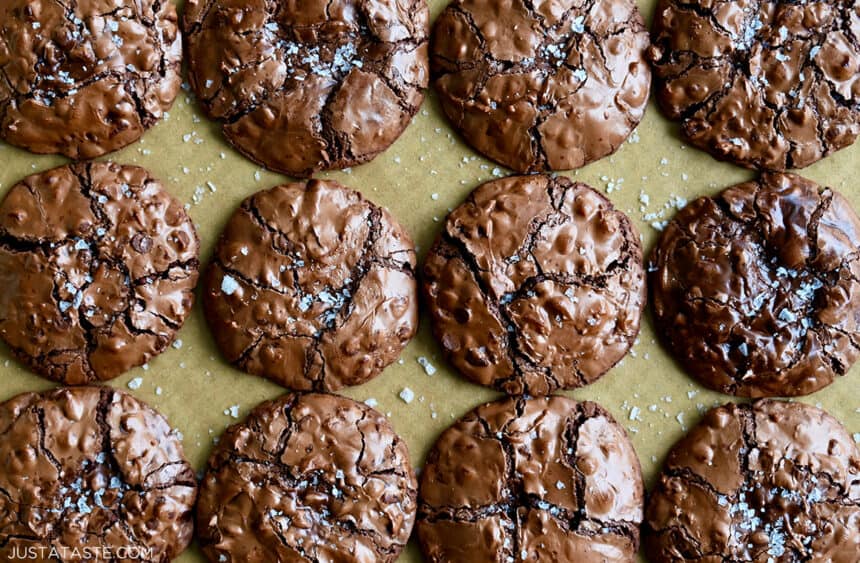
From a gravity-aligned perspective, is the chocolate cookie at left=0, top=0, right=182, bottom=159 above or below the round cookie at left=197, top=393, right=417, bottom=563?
above

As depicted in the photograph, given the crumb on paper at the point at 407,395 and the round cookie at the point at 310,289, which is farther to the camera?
the crumb on paper at the point at 407,395

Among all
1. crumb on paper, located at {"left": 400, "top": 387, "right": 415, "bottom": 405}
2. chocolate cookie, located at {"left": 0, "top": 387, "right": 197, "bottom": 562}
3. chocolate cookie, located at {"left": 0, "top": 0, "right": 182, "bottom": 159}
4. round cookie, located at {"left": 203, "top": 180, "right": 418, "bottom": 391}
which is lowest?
chocolate cookie, located at {"left": 0, "top": 387, "right": 197, "bottom": 562}

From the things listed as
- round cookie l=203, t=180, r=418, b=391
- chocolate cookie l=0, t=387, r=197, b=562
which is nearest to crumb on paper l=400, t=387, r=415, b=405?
round cookie l=203, t=180, r=418, b=391

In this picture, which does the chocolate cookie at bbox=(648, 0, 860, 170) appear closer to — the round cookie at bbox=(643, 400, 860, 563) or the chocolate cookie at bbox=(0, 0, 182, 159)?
the round cookie at bbox=(643, 400, 860, 563)

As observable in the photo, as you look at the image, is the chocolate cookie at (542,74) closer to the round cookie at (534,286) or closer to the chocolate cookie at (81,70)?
the round cookie at (534,286)

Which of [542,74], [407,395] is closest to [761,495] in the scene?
[407,395]

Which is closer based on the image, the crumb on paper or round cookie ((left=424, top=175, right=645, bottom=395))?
round cookie ((left=424, top=175, right=645, bottom=395))

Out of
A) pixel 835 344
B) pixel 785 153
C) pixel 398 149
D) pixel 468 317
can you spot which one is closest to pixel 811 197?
pixel 785 153

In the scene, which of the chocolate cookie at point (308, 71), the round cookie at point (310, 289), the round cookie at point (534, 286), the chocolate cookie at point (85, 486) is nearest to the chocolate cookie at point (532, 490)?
the round cookie at point (534, 286)
